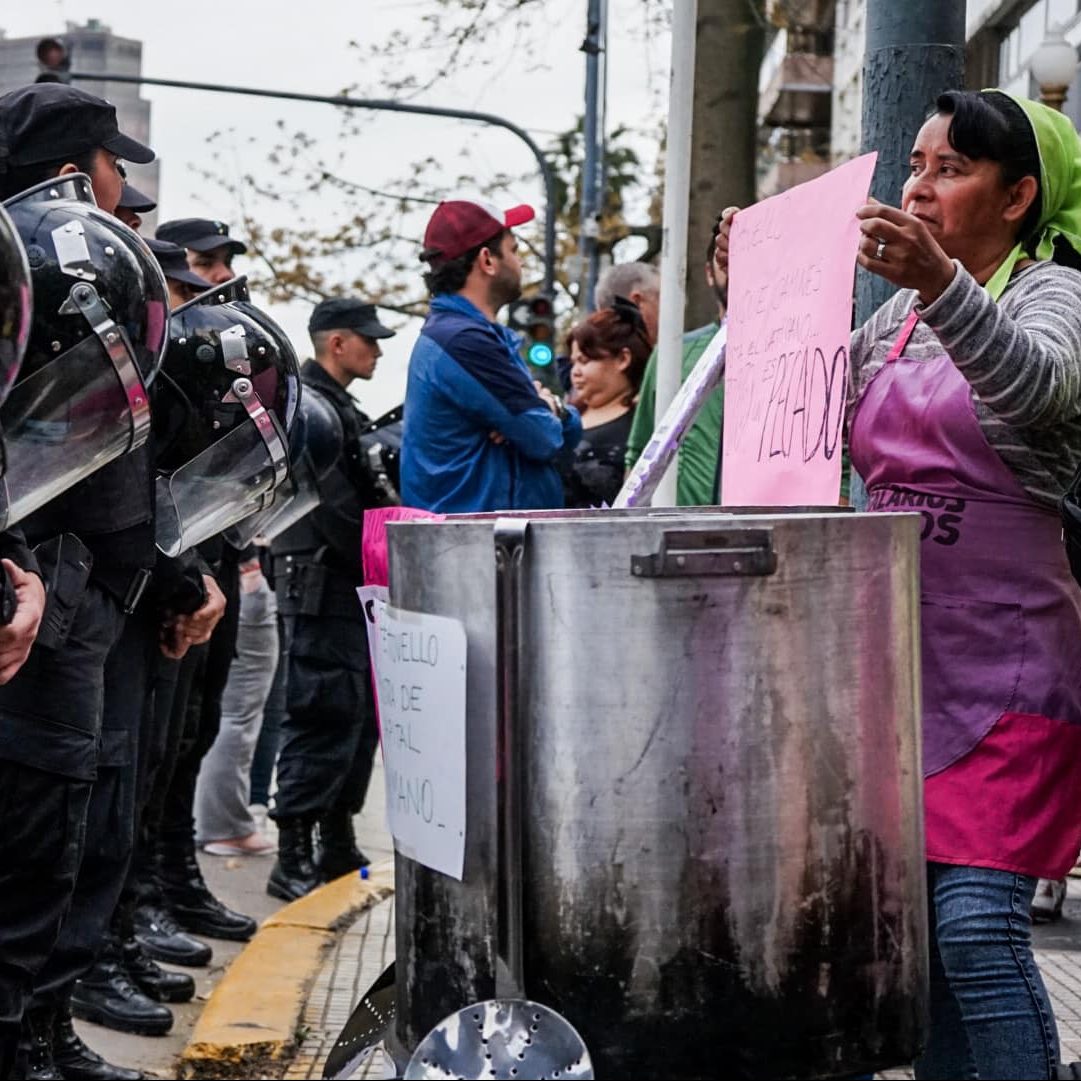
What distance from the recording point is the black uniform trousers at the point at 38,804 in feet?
11.8

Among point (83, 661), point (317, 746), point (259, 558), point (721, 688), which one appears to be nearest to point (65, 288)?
point (83, 661)

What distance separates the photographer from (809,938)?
221 cm

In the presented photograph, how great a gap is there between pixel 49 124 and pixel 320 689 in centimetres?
365

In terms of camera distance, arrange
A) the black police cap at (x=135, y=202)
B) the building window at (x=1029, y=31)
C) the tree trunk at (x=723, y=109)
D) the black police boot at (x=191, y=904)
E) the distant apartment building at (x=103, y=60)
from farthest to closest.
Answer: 1. the distant apartment building at (x=103, y=60)
2. the building window at (x=1029, y=31)
3. the tree trunk at (x=723, y=109)
4. the black police boot at (x=191, y=904)
5. the black police cap at (x=135, y=202)

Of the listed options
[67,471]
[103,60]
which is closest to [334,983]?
[67,471]

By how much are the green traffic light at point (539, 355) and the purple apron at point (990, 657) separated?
10.4m

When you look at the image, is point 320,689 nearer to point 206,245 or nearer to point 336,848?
point 336,848

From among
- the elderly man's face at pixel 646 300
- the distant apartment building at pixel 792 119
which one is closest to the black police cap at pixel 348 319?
the elderly man's face at pixel 646 300

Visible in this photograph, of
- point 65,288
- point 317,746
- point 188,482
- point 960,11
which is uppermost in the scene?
point 960,11

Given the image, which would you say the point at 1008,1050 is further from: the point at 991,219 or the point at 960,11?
the point at 960,11

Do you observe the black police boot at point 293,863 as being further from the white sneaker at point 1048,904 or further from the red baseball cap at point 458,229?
the white sneaker at point 1048,904

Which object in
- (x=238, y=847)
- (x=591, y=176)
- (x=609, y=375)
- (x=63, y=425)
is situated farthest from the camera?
(x=591, y=176)

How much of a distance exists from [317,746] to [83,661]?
3458mm

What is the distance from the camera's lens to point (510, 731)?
219cm
